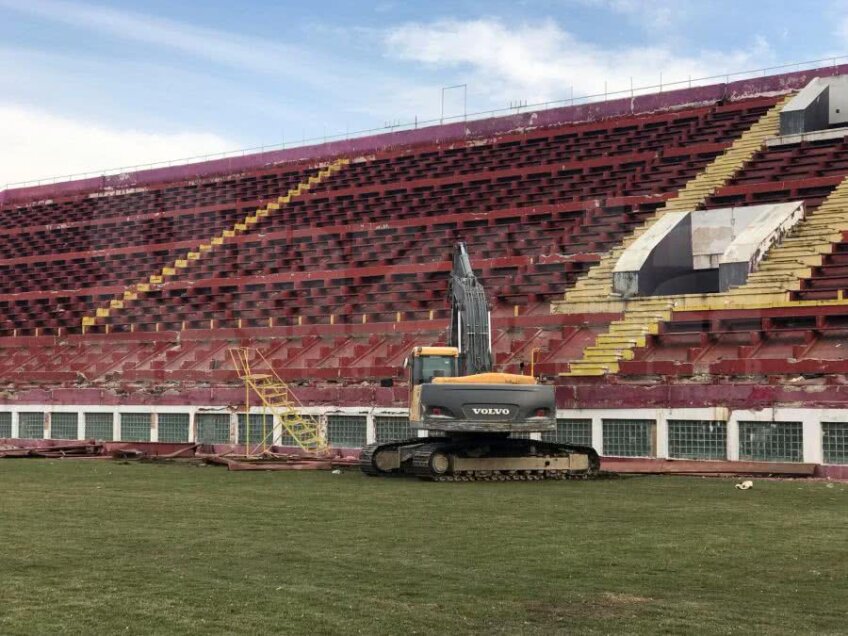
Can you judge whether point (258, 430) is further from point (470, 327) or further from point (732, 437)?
point (732, 437)

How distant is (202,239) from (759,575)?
146 feet

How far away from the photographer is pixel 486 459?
2427 cm

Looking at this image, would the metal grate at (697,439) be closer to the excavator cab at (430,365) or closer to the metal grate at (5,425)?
the excavator cab at (430,365)

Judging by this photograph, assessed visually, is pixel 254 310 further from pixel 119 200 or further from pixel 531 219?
pixel 119 200

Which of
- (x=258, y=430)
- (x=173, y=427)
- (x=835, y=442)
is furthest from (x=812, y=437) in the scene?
(x=173, y=427)

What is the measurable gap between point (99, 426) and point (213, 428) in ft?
18.5

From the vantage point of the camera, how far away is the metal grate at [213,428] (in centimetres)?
3659

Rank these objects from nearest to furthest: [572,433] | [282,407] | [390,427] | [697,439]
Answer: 1. [697,439]
2. [572,433]
3. [390,427]
4. [282,407]

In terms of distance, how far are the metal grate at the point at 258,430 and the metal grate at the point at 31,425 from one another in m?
10.0

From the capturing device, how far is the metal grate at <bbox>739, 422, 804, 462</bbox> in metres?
25.7

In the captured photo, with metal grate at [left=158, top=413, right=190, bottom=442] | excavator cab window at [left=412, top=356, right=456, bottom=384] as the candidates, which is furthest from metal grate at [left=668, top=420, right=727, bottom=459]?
metal grate at [left=158, top=413, right=190, bottom=442]

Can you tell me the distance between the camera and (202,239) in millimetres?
53188

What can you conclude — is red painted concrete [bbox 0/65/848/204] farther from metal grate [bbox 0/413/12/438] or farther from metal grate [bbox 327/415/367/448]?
metal grate [bbox 327/415/367/448]

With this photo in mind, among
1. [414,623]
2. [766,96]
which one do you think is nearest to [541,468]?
[414,623]
